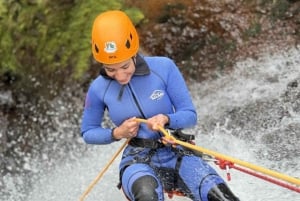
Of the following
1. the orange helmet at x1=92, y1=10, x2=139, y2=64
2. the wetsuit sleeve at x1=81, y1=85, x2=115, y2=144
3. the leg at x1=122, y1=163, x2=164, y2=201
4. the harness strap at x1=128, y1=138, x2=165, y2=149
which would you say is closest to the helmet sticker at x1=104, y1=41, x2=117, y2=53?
the orange helmet at x1=92, y1=10, x2=139, y2=64

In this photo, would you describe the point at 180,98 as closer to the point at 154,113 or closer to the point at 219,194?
the point at 154,113

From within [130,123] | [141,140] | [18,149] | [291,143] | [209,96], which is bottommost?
[18,149]

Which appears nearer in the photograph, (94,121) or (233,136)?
(94,121)

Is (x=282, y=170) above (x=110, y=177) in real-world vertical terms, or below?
above

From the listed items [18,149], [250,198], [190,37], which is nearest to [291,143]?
[250,198]

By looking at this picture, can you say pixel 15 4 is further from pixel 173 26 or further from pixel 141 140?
pixel 141 140

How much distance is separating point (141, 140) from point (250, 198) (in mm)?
1649

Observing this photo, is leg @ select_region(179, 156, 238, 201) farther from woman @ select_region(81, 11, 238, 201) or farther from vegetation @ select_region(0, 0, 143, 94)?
A: vegetation @ select_region(0, 0, 143, 94)

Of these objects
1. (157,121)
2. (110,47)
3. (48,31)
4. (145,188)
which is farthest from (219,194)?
(48,31)

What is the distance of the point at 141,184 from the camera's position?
448cm

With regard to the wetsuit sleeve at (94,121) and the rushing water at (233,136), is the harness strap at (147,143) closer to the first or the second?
the wetsuit sleeve at (94,121)

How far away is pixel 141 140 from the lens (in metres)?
4.84

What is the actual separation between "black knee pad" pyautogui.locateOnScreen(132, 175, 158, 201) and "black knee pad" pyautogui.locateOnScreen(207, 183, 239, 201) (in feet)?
1.33

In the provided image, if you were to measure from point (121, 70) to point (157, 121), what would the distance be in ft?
1.57
